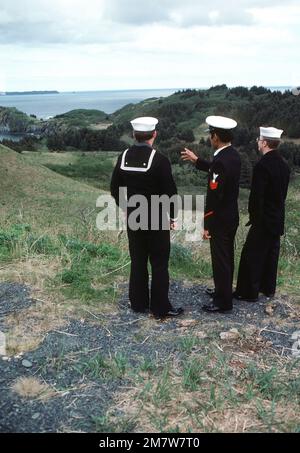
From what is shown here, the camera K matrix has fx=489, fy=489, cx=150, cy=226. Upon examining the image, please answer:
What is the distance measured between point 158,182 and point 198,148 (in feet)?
176

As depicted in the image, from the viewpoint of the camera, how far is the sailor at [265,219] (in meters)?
4.94

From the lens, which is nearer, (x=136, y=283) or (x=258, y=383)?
(x=258, y=383)

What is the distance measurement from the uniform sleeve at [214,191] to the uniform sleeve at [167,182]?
37cm

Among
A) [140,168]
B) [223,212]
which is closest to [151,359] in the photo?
[223,212]

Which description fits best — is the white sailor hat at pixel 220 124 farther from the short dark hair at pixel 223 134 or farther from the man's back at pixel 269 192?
the man's back at pixel 269 192

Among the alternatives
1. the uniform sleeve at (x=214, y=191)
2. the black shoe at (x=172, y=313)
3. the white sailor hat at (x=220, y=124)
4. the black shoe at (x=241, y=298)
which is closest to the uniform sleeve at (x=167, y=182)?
the uniform sleeve at (x=214, y=191)

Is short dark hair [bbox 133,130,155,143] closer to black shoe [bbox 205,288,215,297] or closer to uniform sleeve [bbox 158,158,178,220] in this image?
uniform sleeve [bbox 158,158,178,220]

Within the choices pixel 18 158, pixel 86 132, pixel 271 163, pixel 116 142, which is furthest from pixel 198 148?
pixel 271 163

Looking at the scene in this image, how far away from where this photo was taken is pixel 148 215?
4.75 meters

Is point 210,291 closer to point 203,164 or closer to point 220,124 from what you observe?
point 203,164

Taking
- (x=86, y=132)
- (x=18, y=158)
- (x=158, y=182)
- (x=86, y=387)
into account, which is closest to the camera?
(x=86, y=387)

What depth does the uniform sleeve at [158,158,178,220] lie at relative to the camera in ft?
15.1
